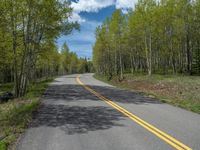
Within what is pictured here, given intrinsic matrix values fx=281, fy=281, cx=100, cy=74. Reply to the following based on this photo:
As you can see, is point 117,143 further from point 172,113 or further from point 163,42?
point 163,42

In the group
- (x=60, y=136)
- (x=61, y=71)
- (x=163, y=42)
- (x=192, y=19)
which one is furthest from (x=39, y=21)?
(x=61, y=71)

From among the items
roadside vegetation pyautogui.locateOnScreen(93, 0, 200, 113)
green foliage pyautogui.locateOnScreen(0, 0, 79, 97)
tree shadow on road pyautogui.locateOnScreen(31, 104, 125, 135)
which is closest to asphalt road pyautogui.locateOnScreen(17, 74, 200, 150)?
tree shadow on road pyautogui.locateOnScreen(31, 104, 125, 135)

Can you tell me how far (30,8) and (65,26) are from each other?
3870 mm

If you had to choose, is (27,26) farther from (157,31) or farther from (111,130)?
(157,31)

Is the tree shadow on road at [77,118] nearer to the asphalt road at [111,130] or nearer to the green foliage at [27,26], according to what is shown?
the asphalt road at [111,130]

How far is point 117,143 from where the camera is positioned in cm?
737

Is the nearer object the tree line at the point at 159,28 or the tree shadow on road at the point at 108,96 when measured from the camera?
the tree shadow on road at the point at 108,96

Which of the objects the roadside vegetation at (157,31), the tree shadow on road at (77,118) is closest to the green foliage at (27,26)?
the tree shadow on road at (77,118)

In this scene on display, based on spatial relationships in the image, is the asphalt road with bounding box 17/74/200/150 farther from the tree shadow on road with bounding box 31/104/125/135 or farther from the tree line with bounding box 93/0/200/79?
the tree line with bounding box 93/0/200/79

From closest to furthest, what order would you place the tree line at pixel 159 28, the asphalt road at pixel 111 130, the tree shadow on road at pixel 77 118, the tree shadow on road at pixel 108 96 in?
the asphalt road at pixel 111 130, the tree shadow on road at pixel 77 118, the tree shadow on road at pixel 108 96, the tree line at pixel 159 28

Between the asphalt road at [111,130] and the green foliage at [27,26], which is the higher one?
the green foliage at [27,26]

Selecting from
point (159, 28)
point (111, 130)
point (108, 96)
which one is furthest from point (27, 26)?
point (159, 28)

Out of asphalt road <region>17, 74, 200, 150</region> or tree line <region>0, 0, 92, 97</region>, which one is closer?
asphalt road <region>17, 74, 200, 150</region>

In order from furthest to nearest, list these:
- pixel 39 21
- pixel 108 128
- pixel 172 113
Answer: pixel 39 21 → pixel 172 113 → pixel 108 128
